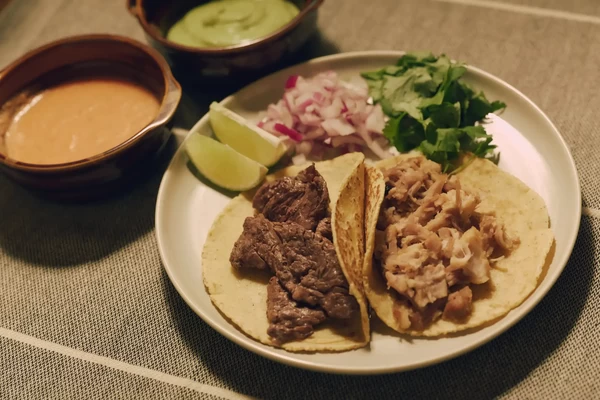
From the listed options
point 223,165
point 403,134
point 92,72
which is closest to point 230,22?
point 92,72

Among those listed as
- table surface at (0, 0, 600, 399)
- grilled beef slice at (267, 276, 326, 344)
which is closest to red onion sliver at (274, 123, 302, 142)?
table surface at (0, 0, 600, 399)

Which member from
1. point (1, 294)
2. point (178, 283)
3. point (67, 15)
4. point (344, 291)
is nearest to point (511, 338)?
point (344, 291)

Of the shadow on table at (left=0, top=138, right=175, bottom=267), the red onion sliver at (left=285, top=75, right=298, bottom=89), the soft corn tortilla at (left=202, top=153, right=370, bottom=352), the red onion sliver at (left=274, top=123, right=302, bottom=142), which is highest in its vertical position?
the red onion sliver at (left=285, top=75, right=298, bottom=89)

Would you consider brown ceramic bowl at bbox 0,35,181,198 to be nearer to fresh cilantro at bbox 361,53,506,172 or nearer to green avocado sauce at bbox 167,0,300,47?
green avocado sauce at bbox 167,0,300,47

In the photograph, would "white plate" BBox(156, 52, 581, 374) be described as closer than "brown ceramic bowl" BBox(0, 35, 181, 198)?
Yes

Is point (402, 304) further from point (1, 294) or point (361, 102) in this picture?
point (1, 294)

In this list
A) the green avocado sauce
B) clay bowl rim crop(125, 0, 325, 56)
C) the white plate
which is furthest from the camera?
the green avocado sauce

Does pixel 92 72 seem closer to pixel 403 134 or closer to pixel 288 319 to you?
pixel 403 134
